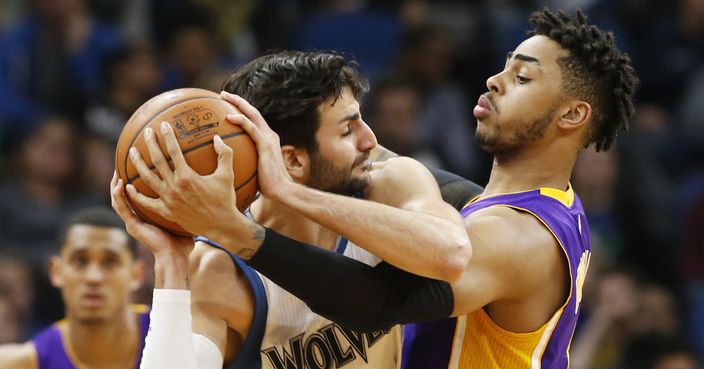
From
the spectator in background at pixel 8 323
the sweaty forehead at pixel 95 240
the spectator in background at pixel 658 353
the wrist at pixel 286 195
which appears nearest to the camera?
the wrist at pixel 286 195

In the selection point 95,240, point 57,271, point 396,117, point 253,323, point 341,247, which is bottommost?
point 396,117

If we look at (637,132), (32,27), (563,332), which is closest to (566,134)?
(563,332)

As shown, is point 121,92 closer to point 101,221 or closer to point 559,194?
point 101,221

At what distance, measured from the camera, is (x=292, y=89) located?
12.1 feet

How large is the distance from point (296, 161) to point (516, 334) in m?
0.89

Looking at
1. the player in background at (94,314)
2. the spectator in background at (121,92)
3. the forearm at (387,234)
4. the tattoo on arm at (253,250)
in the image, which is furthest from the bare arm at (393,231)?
the spectator in background at (121,92)

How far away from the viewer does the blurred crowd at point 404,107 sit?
720 cm

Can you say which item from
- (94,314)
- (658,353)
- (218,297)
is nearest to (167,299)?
(218,297)

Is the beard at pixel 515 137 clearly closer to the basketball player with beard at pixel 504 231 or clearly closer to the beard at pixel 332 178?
the basketball player with beard at pixel 504 231

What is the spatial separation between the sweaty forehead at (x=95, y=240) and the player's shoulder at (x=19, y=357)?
0.51 meters

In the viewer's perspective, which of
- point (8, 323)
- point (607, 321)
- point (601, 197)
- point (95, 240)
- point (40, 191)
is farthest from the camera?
point (601, 197)

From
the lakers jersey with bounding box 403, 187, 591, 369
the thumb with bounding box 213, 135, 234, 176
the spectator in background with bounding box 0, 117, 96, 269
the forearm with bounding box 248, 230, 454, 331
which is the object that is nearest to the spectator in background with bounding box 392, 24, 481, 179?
the spectator in background with bounding box 0, 117, 96, 269

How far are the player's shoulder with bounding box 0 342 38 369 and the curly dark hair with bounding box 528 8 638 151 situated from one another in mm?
2844

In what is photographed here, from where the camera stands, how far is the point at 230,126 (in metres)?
3.32
